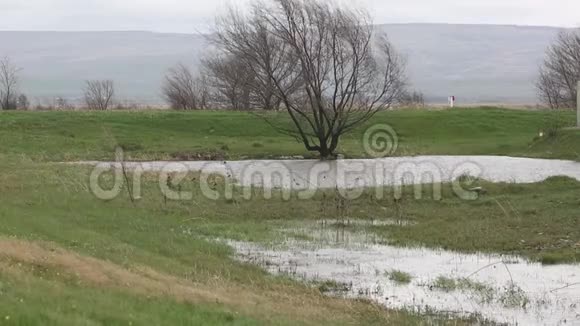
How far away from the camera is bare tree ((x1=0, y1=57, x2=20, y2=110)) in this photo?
7525 centimetres

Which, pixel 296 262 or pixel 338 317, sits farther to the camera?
pixel 296 262

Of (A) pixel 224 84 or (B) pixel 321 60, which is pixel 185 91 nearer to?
(A) pixel 224 84

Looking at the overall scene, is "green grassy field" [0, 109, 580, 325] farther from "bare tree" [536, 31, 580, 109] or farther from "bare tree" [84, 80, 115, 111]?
"bare tree" [84, 80, 115, 111]

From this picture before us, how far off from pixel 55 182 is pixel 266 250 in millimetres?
10205

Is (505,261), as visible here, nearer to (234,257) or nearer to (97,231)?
A: (234,257)

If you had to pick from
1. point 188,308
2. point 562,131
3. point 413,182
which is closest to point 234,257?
point 188,308

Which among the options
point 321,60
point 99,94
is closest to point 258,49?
point 321,60

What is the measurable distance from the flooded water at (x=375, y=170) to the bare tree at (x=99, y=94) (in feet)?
187

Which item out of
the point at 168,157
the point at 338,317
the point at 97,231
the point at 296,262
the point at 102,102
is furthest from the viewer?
the point at 102,102

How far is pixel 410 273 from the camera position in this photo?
43.7 ft

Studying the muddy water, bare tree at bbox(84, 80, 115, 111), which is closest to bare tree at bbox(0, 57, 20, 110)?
bare tree at bbox(84, 80, 115, 111)

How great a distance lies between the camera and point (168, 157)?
36.0 m

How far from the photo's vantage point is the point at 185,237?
15.7m

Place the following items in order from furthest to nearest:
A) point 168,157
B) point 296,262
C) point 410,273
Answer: point 168,157 < point 296,262 < point 410,273
